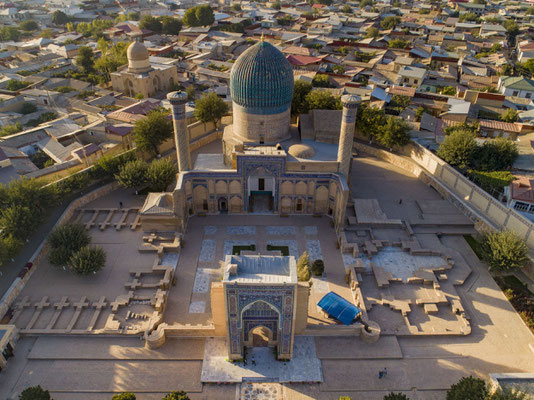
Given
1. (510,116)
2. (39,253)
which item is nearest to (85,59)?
(39,253)

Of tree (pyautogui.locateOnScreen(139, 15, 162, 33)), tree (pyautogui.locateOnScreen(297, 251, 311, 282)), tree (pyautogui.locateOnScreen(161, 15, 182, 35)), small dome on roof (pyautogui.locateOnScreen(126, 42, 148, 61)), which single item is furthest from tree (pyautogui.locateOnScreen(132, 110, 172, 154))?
tree (pyautogui.locateOnScreen(139, 15, 162, 33))

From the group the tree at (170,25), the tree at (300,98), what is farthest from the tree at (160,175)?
the tree at (170,25)

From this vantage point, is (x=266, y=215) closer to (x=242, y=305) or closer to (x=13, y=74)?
(x=242, y=305)

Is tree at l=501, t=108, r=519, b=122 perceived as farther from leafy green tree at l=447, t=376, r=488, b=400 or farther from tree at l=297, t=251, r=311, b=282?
leafy green tree at l=447, t=376, r=488, b=400

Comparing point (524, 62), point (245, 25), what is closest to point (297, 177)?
point (524, 62)

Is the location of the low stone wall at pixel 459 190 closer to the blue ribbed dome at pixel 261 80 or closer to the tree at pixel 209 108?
the blue ribbed dome at pixel 261 80

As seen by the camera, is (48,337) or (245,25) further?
(245,25)

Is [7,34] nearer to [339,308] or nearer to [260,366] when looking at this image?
[260,366]
